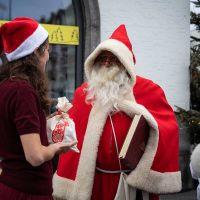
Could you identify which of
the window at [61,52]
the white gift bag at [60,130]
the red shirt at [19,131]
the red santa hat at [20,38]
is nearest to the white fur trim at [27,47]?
the red santa hat at [20,38]

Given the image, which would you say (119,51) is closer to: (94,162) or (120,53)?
(120,53)

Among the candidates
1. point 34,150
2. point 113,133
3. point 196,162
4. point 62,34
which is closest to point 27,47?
point 34,150

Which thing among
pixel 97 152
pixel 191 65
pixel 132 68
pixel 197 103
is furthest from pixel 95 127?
pixel 197 103

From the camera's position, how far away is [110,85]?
3682 mm

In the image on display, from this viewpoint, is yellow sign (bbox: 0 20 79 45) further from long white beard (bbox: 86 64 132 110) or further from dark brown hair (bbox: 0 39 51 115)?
dark brown hair (bbox: 0 39 51 115)

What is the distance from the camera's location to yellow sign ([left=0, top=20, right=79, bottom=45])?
6961mm

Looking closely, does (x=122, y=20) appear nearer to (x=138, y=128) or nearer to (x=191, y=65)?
(x=191, y=65)

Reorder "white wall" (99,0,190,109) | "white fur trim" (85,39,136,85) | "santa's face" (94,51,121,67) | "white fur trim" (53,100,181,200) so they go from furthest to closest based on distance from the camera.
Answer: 1. "white wall" (99,0,190,109)
2. "santa's face" (94,51,121,67)
3. "white fur trim" (85,39,136,85)
4. "white fur trim" (53,100,181,200)

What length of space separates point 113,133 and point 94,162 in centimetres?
25

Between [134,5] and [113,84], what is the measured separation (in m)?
3.86

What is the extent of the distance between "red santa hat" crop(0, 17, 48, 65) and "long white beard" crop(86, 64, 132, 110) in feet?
3.90

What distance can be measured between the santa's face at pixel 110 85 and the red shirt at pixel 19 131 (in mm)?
1260

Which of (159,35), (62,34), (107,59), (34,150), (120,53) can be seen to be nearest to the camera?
(34,150)

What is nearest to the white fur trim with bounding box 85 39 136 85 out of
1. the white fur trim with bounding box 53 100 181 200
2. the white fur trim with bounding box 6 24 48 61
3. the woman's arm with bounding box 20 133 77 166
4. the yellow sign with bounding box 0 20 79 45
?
the white fur trim with bounding box 53 100 181 200
